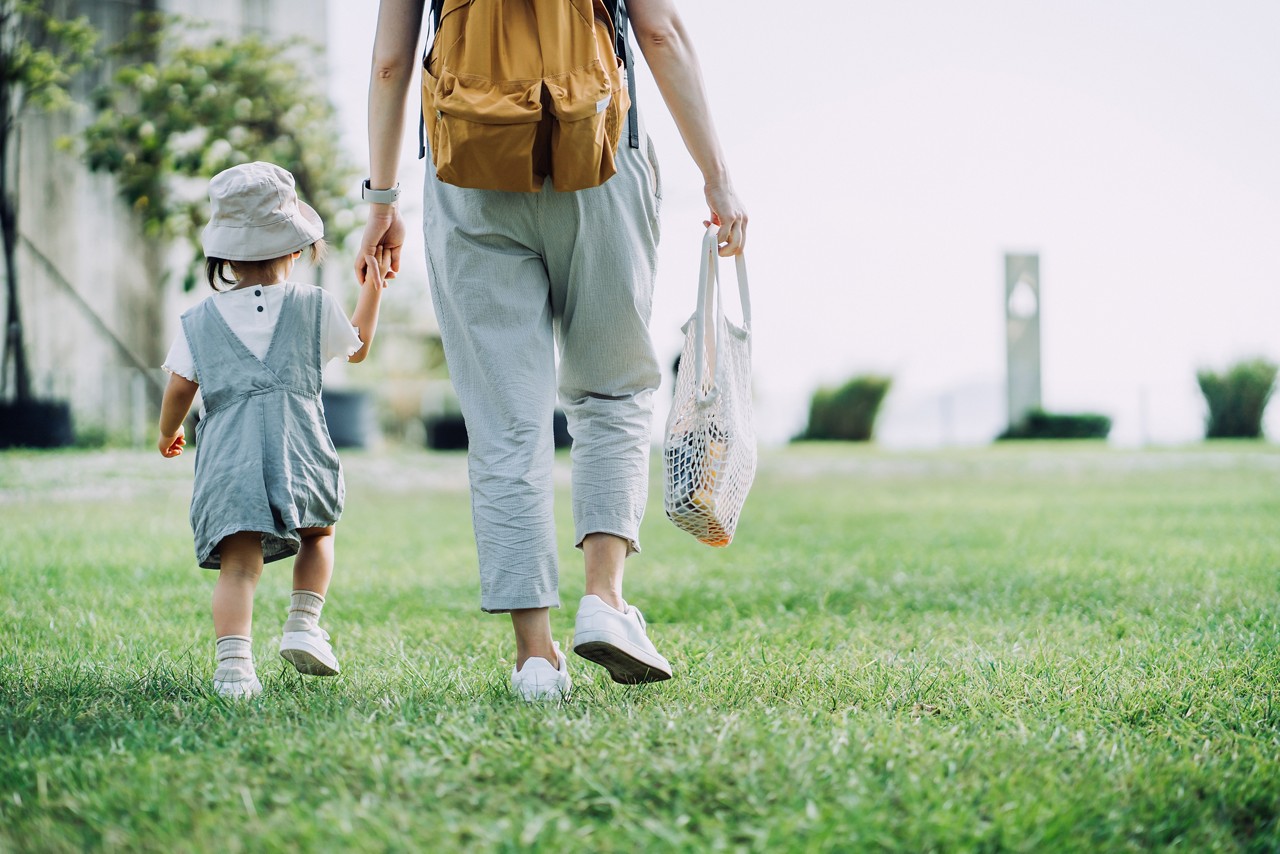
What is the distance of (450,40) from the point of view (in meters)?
2.24

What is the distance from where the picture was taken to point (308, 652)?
2.54 m

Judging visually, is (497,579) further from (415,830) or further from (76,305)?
(76,305)

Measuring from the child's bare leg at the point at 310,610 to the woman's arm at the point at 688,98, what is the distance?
109cm

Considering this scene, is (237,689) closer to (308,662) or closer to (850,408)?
(308,662)

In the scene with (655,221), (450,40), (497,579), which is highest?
(450,40)

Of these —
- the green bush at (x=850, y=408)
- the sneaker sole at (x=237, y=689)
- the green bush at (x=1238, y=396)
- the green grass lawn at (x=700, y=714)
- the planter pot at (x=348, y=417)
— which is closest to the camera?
the green grass lawn at (x=700, y=714)

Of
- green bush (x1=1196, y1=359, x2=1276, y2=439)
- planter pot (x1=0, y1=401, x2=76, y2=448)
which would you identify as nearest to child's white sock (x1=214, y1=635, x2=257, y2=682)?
planter pot (x1=0, y1=401, x2=76, y2=448)

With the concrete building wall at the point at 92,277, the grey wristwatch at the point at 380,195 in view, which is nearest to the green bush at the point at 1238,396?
the concrete building wall at the point at 92,277

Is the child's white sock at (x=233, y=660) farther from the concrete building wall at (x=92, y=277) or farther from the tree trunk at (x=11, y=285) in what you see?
the tree trunk at (x=11, y=285)

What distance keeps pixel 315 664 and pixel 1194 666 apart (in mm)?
1907

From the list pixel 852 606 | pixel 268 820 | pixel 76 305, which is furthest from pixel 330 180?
pixel 268 820

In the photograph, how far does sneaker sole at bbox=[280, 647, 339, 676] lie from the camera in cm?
254

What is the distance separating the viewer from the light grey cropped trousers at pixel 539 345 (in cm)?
236

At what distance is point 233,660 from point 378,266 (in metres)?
0.89
